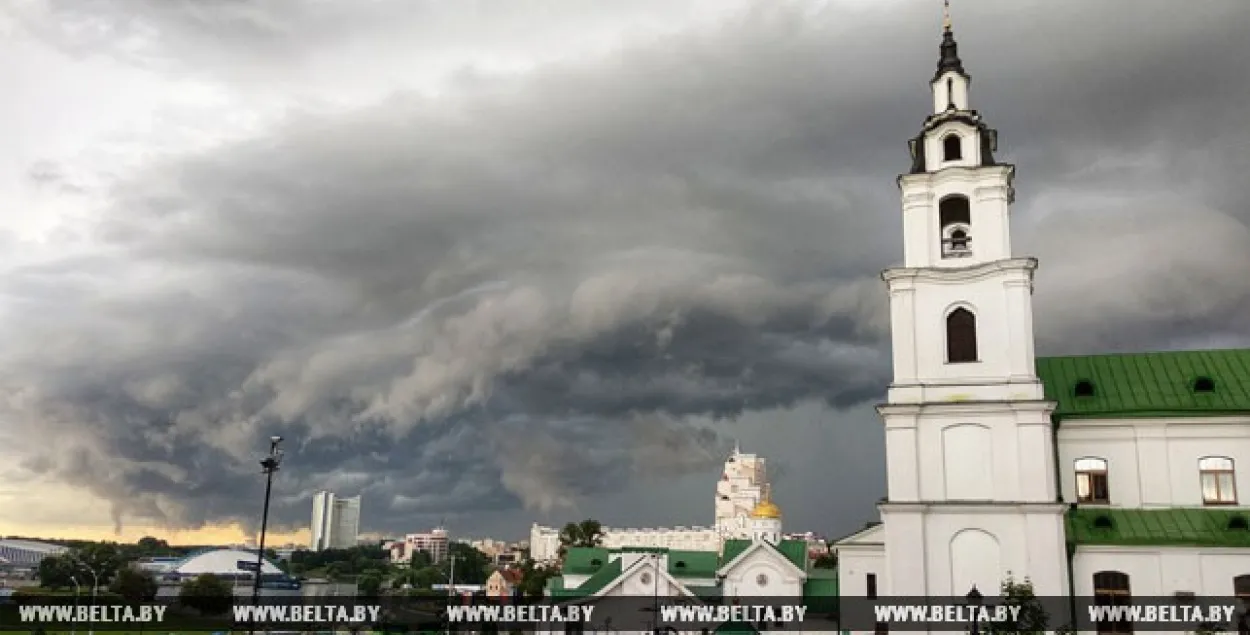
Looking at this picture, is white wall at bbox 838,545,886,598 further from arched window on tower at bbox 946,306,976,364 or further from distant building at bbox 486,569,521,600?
distant building at bbox 486,569,521,600

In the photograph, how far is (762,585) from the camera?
63500 millimetres

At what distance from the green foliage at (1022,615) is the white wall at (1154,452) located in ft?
29.5

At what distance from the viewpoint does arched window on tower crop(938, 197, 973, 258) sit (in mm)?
44469

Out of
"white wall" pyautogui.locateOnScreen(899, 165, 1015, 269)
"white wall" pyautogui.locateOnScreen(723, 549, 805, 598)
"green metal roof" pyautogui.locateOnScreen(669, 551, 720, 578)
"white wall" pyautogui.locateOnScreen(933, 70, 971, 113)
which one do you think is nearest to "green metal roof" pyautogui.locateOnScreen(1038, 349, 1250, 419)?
"white wall" pyautogui.locateOnScreen(899, 165, 1015, 269)

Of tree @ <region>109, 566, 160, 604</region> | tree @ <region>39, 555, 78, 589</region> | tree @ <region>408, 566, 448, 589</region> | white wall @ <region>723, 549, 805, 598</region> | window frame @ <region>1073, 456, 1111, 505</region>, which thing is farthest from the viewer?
tree @ <region>408, 566, 448, 589</region>

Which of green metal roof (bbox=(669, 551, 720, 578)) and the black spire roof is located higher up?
the black spire roof

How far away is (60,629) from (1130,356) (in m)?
85.8

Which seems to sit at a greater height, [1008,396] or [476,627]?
[1008,396]

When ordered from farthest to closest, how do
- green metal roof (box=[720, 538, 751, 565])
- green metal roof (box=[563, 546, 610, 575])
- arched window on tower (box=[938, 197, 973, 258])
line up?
green metal roof (box=[563, 546, 610, 575])
green metal roof (box=[720, 538, 751, 565])
arched window on tower (box=[938, 197, 973, 258])

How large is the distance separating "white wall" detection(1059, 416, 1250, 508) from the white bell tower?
13.3 ft

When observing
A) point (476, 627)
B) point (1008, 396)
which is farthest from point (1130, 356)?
point (476, 627)

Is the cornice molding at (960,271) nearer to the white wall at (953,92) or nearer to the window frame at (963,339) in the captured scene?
the window frame at (963,339)

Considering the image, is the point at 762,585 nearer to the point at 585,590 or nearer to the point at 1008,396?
the point at 585,590

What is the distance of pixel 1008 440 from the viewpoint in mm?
40906
